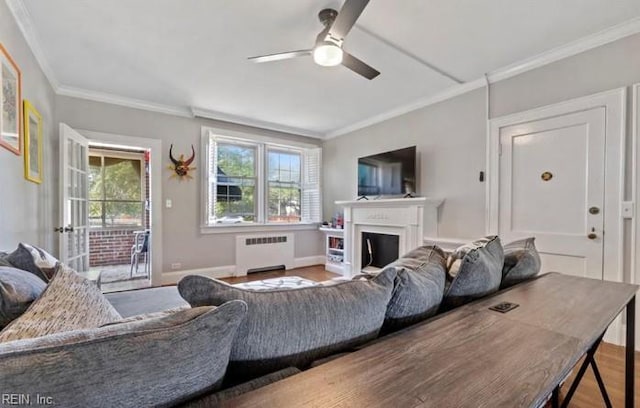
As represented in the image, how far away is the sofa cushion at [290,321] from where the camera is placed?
0.66 meters

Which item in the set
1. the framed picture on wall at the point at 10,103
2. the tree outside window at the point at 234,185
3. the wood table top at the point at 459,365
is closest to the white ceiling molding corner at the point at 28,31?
the framed picture on wall at the point at 10,103

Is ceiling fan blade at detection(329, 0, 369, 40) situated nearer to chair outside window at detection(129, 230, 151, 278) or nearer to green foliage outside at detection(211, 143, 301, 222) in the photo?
green foliage outside at detection(211, 143, 301, 222)

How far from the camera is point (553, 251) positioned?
2547mm

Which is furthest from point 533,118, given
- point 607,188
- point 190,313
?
point 190,313

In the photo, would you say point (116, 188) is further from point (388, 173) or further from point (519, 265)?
point (519, 265)

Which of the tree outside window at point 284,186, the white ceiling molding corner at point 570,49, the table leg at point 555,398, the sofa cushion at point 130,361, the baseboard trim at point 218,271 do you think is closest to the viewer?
the sofa cushion at point 130,361

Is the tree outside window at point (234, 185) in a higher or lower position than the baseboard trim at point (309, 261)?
higher

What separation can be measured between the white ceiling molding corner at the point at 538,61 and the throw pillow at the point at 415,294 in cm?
259

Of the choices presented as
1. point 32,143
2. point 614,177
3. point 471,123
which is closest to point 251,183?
point 32,143

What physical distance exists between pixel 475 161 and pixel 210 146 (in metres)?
3.54

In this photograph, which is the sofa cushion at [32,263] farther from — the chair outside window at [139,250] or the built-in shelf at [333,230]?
the built-in shelf at [333,230]

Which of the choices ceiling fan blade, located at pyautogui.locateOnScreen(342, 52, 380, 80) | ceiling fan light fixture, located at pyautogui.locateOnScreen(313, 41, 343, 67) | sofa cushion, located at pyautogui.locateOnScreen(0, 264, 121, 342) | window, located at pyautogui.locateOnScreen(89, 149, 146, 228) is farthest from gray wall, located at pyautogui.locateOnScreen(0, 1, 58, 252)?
window, located at pyautogui.locateOnScreen(89, 149, 146, 228)

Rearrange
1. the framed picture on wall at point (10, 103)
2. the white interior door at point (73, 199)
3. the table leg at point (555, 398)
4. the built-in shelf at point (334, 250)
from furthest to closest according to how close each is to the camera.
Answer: the built-in shelf at point (334, 250), the white interior door at point (73, 199), the framed picture on wall at point (10, 103), the table leg at point (555, 398)

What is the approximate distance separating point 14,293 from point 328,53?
6.82 feet
